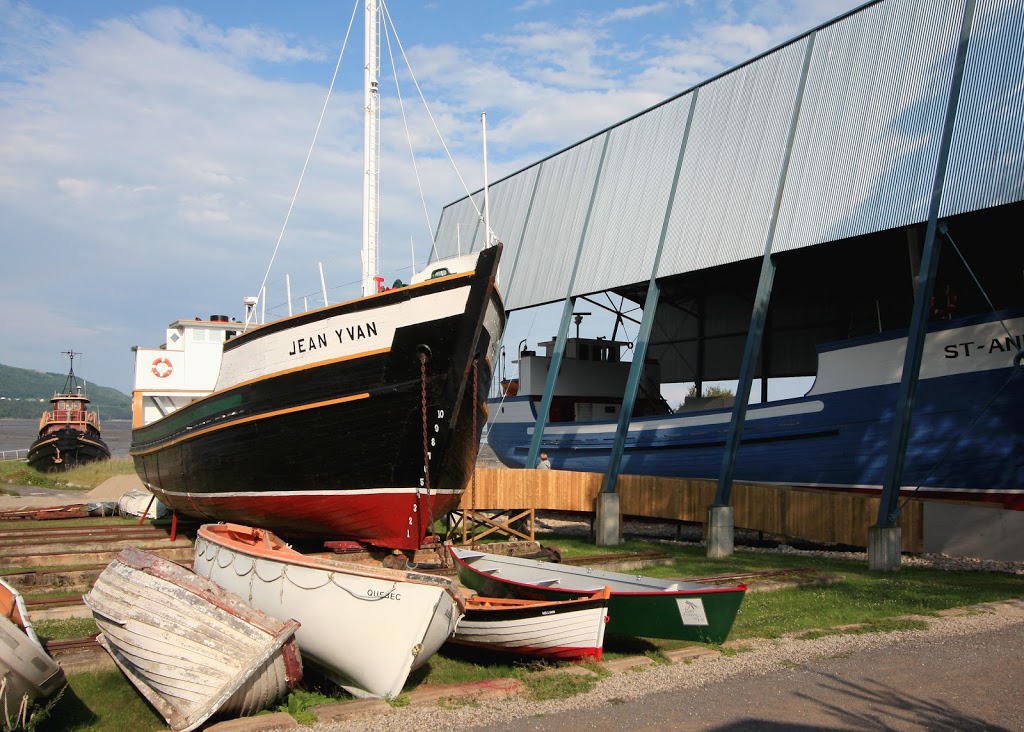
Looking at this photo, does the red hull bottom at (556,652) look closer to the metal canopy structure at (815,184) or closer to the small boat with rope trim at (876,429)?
the metal canopy structure at (815,184)

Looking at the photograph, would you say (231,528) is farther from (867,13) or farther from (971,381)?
(867,13)

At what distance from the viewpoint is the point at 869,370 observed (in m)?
17.1

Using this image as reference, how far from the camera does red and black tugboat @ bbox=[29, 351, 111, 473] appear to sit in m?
Answer: 42.7

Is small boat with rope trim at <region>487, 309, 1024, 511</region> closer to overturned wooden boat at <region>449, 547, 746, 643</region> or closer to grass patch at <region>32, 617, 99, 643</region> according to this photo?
overturned wooden boat at <region>449, 547, 746, 643</region>

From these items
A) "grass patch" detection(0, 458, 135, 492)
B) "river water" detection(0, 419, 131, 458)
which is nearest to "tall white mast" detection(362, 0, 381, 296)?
"grass patch" detection(0, 458, 135, 492)

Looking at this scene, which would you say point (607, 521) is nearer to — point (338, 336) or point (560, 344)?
point (560, 344)

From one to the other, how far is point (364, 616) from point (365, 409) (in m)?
4.42

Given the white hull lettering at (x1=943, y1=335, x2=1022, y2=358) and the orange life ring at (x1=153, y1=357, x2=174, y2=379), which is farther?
the orange life ring at (x1=153, y1=357, x2=174, y2=379)

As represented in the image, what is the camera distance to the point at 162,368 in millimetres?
19078

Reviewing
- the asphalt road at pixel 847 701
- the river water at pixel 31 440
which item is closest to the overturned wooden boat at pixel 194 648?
the asphalt road at pixel 847 701

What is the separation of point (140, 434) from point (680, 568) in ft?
40.4

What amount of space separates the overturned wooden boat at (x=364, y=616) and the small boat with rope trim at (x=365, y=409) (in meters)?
3.42

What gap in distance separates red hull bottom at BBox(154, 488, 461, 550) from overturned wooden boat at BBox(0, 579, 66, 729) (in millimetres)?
5304

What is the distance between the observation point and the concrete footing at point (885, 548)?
13.0 m
